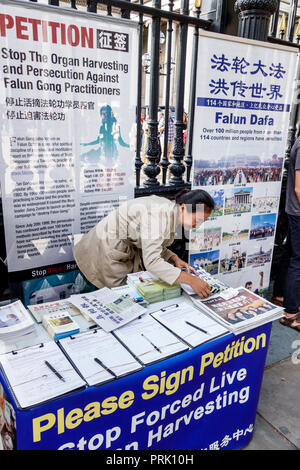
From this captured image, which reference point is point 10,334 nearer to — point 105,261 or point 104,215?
point 105,261

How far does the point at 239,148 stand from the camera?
2.98 m

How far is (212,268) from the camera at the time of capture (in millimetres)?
3135

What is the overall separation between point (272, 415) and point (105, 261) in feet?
4.65

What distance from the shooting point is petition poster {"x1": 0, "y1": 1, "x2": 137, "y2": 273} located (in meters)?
2.04

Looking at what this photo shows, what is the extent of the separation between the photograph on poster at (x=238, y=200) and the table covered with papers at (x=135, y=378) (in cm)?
120

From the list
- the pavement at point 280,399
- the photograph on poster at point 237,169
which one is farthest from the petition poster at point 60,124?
the pavement at point 280,399

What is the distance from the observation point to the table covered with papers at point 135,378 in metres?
1.29

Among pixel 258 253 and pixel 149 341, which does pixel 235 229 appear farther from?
pixel 149 341

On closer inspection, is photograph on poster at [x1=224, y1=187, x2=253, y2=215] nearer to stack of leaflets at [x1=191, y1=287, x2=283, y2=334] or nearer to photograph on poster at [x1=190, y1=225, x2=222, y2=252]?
photograph on poster at [x1=190, y1=225, x2=222, y2=252]

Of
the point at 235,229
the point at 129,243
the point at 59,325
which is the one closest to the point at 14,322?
the point at 59,325

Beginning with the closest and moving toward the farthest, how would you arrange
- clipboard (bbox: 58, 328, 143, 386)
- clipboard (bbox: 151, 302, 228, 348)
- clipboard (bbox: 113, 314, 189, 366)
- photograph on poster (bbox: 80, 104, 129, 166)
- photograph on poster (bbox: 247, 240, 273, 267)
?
Answer: clipboard (bbox: 58, 328, 143, 386)
clipboard (bbox: 113, 314, 189, 366)
clipboard (bbox: 151, 302, 228, 348)
photograph on poster (bbox: 80, 104, 129, 166)
photograph on poster (bbox: 247, 240, 273, 267)

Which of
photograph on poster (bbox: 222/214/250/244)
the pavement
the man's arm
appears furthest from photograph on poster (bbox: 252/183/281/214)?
the pavement

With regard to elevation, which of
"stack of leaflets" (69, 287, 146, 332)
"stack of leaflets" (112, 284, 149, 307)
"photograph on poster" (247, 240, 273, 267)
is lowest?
"photograph on poster" (247, 240, 273, 267)

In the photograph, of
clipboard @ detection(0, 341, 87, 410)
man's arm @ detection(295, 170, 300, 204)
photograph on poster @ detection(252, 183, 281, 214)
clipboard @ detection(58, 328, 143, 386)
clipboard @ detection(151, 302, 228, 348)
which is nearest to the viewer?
clipboard @ detection(0, 341, 87, 410)
